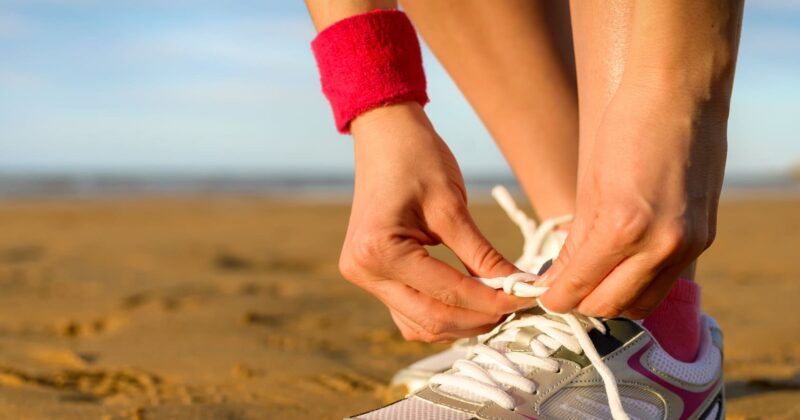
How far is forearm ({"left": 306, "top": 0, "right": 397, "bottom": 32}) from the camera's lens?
3.67 ft

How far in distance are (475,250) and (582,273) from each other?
17 centimetres

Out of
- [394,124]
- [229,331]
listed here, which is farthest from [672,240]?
[229,331]

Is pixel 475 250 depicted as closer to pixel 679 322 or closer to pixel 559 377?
pixel 559 377

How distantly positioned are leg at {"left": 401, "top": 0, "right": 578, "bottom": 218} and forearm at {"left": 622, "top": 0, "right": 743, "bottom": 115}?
607mm

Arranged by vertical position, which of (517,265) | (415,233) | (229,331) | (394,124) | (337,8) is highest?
(337,8)

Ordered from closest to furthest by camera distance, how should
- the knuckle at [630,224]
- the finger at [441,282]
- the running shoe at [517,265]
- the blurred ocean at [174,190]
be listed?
the knuckle at [630,224] < the finger at [441,282] < the running shoe at [517,265] < the blurred ocean at [174,190]

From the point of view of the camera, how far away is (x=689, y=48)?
0.90 metres

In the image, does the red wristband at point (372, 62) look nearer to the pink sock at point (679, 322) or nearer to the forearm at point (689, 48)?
the forearm at point (689, 48)

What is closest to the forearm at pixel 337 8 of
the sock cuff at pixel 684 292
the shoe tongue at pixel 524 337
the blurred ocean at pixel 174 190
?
the shoe tongue at pixel 524 337

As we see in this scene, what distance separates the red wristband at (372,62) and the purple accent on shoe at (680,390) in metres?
0.48

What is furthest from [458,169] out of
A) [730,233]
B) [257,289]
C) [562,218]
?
[730,233]

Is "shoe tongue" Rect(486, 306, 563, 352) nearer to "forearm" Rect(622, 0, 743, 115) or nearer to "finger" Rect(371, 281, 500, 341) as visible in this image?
"finger" Rect(371, 281, 500, 341)

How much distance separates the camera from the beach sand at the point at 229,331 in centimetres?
155

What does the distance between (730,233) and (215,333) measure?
4.49 m
